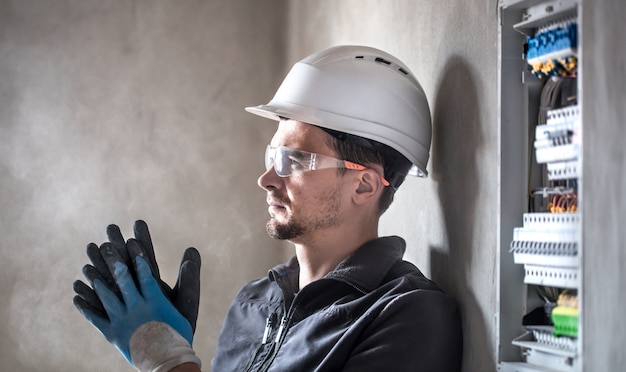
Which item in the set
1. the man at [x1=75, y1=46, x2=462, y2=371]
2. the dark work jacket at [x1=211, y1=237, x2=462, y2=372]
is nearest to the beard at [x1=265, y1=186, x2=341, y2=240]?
the man at [x1=75, y1=46, x2=462, y2=371]

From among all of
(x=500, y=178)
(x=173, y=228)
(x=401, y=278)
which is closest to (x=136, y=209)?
(x=173, y=228)

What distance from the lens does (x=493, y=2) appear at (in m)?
1.60

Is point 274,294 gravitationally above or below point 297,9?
below

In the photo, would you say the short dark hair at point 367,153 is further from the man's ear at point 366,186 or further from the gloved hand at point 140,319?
the gloved hand at point 140,319

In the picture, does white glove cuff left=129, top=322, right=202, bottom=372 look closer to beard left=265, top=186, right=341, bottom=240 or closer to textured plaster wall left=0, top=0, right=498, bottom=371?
beard left=265, top=186, right=341, bottom=240

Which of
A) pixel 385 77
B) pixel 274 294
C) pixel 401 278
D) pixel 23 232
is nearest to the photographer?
pixel 401 278

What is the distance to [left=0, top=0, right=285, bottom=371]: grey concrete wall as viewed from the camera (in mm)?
3020

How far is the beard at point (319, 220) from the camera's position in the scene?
6.39 ft

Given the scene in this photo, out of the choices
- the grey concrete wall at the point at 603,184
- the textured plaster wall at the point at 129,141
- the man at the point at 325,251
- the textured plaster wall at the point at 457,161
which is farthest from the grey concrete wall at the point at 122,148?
the grey concrete wall at the point at 603,184

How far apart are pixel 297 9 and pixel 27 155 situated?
4.18 feet

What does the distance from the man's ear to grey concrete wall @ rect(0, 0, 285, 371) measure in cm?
133

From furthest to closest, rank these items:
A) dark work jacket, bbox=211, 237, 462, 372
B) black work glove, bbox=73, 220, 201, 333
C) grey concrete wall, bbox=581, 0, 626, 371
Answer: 1. black work glove, bbox=73, 220, 201, 333
2. dark work jacket, bbox=211, 237, 462, 372
3. grey concrete wall, bbox=581, 0, 626, 371

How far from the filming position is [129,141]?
10.3 ft

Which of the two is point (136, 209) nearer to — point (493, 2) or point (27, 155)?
point (27, 155)
